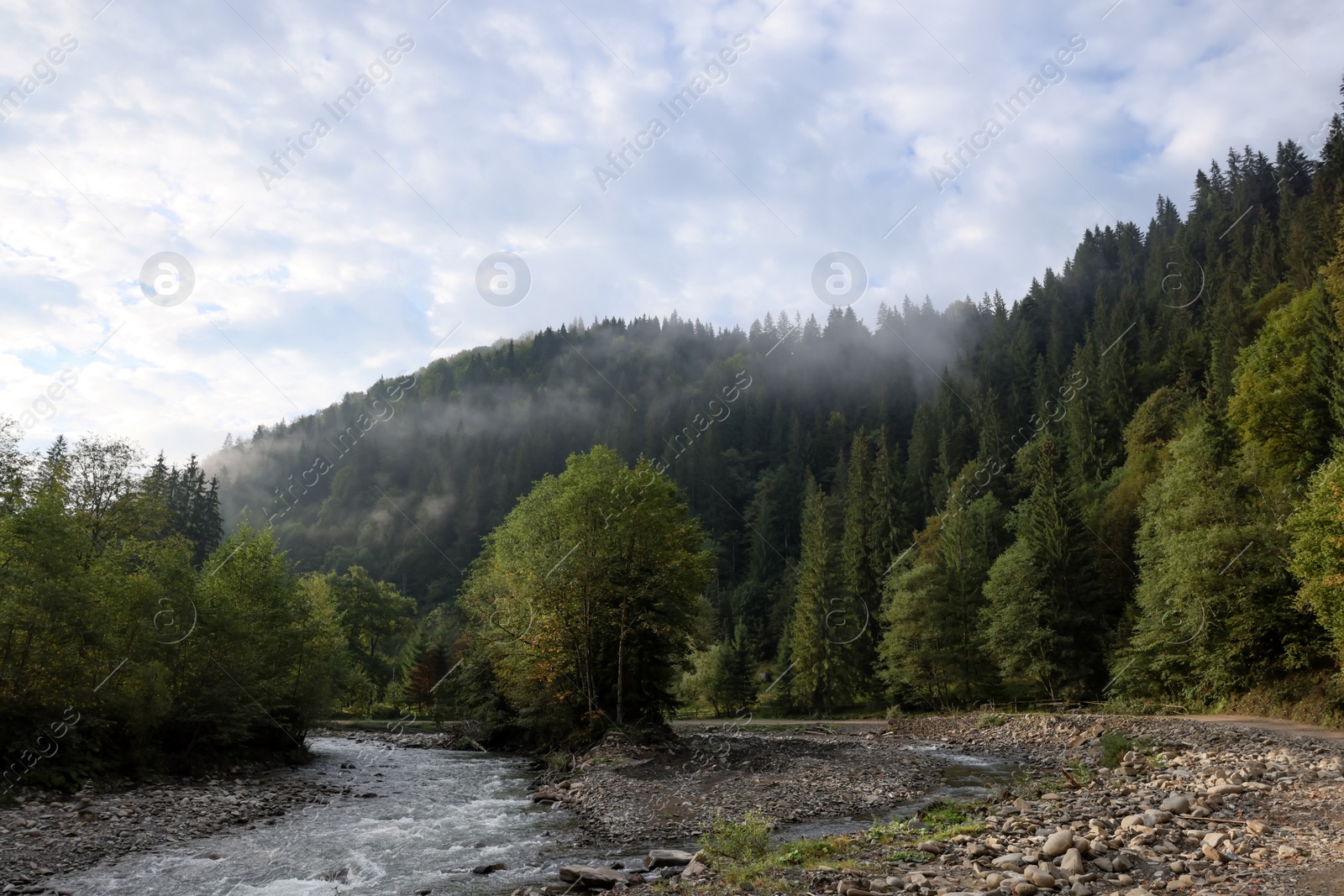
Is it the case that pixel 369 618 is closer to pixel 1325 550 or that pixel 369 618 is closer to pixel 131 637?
pixel 131 637

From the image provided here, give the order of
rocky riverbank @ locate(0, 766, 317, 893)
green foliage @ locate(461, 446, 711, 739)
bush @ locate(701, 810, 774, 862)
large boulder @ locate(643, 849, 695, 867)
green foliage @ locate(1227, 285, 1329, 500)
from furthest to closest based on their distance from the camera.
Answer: green foliage @ locate(1227, 285, 1329, 500)
green foliage @ locate(461, 446, 711, 739)
rocky riverbank @ locate(0, 766, 317, 893)
large boulder @ locate(643, 849, 695, 867)
bush @ locate(701, 810, 774, 862)

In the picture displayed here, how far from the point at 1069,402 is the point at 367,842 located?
99.5m

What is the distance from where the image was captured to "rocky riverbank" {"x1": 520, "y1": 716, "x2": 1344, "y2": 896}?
35.0ft

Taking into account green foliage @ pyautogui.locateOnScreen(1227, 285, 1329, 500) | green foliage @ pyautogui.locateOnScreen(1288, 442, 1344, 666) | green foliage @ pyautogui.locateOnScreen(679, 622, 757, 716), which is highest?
green foliage @ pyautogui.locateOnScreen(1227, 285, 1329, 500)

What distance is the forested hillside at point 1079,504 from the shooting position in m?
37.2

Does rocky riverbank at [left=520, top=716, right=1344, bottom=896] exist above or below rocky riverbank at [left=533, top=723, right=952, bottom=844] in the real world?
above

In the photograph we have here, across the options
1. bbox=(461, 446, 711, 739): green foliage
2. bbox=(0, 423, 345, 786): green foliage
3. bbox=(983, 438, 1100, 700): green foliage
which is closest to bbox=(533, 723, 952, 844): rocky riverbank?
bbox=(461, 446, 711, 739): green foliage

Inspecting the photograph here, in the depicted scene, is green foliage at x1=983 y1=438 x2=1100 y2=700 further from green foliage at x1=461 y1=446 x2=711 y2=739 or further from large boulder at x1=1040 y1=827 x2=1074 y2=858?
large boulder at x1=1040 y1=827 x2=1074 y2=858

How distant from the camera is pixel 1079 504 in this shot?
196ft

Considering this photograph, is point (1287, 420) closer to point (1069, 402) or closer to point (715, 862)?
point (715, 862)

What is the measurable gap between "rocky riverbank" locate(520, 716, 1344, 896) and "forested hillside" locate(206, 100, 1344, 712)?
9.43 m

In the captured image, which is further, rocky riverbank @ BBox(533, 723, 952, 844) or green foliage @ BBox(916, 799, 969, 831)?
rocky riverbank @ BBox(533, 723, 952, 844)

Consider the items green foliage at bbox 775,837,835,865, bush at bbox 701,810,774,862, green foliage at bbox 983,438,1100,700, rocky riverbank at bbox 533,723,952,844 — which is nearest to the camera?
green foliage at bbox 775,837,835,865

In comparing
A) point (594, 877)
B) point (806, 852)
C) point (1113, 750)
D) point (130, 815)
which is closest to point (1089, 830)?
point (806, 852)
